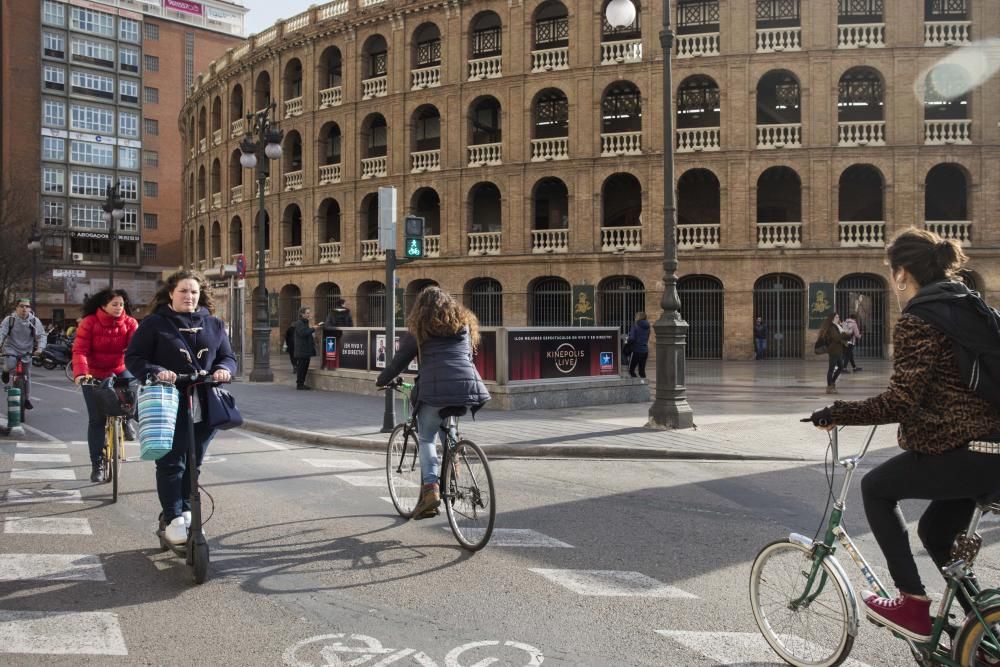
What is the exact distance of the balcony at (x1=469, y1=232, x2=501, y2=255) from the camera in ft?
103

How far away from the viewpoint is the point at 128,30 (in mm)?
68562

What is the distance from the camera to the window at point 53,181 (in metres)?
64.8

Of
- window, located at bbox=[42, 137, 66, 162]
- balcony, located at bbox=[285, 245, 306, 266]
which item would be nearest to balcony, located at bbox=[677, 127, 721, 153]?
balcony, located at bbox=[285, 245, 306, 266]

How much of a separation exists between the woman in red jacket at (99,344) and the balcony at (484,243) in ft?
78.1

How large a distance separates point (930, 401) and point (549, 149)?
28.4m

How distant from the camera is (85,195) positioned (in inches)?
2618

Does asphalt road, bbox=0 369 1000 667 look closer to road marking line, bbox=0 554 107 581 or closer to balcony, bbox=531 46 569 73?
road marking line, bbox=0 554 107 581

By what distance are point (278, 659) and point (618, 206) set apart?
3080 centimetres

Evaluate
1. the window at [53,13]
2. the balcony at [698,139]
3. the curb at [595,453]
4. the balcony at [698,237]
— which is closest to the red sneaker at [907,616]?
the curb at [595,453]

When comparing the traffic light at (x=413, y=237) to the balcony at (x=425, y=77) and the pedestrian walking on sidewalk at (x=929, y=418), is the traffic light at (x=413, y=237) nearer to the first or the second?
the pedestrian walking on sidewalk at (x=929, y=418)

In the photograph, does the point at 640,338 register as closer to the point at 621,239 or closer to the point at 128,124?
the point at 621,239

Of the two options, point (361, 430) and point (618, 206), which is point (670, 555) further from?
point (618, 206)

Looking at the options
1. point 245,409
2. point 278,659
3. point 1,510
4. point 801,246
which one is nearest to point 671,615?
point 278,659

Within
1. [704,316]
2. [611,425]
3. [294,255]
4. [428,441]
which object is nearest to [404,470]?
[428,441]
